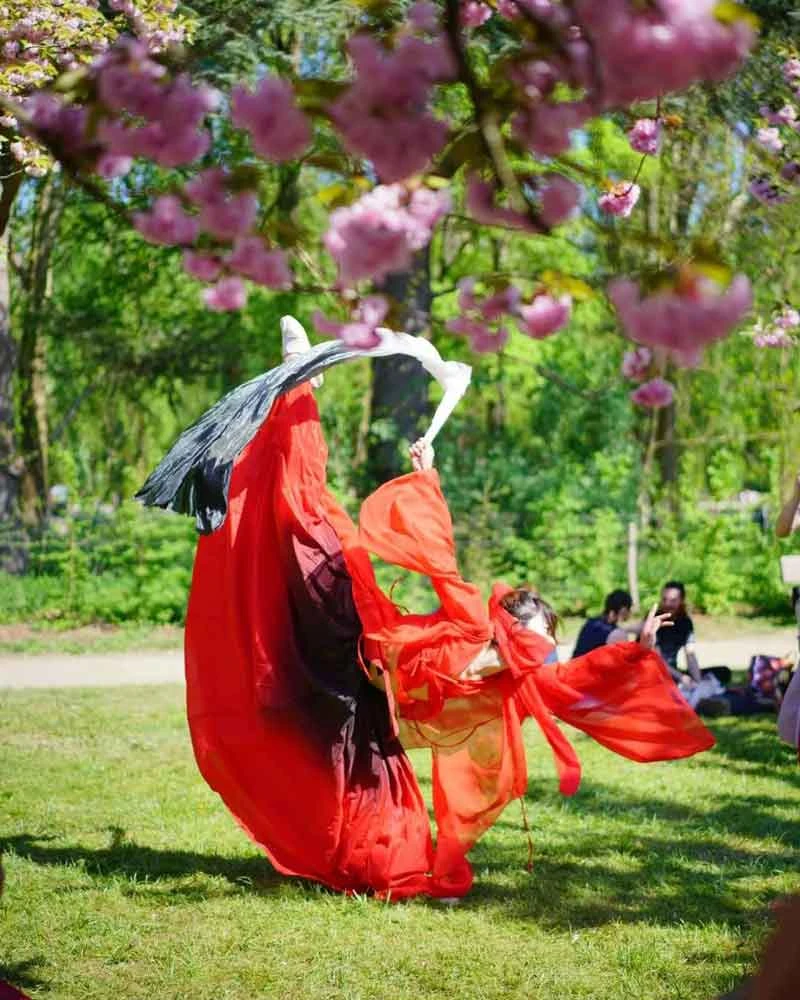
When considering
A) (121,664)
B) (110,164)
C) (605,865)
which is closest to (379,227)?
(110,164)

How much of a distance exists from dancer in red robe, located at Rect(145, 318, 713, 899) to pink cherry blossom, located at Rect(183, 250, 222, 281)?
2351 mm

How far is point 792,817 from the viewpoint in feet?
20.9

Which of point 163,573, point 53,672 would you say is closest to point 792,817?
point 53,672

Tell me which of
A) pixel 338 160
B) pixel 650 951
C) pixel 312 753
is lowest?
pixel 650 951

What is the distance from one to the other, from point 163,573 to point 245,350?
6.12 meters

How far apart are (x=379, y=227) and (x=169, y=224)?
1.37ft

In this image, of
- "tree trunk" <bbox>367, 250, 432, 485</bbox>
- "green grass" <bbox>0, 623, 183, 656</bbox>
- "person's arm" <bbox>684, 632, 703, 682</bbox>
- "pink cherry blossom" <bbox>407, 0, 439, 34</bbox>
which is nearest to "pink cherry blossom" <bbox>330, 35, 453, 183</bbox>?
"pink cherry blossom" <bbox>407, 0, 439, 34</bbox>

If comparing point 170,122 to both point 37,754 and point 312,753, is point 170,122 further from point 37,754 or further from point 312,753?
point 37,754

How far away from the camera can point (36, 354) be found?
721 inches

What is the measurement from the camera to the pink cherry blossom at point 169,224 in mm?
2465

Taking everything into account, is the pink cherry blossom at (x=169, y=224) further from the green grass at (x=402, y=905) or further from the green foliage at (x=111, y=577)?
the green foliage at (x=111, y=577)

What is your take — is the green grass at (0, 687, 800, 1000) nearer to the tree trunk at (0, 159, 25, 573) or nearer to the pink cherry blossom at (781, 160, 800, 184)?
the pink cherry blossom at (781, 160, 800, 184)

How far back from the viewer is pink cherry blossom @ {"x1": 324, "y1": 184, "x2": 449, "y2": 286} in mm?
2273

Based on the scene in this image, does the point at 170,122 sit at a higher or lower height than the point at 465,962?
higher
